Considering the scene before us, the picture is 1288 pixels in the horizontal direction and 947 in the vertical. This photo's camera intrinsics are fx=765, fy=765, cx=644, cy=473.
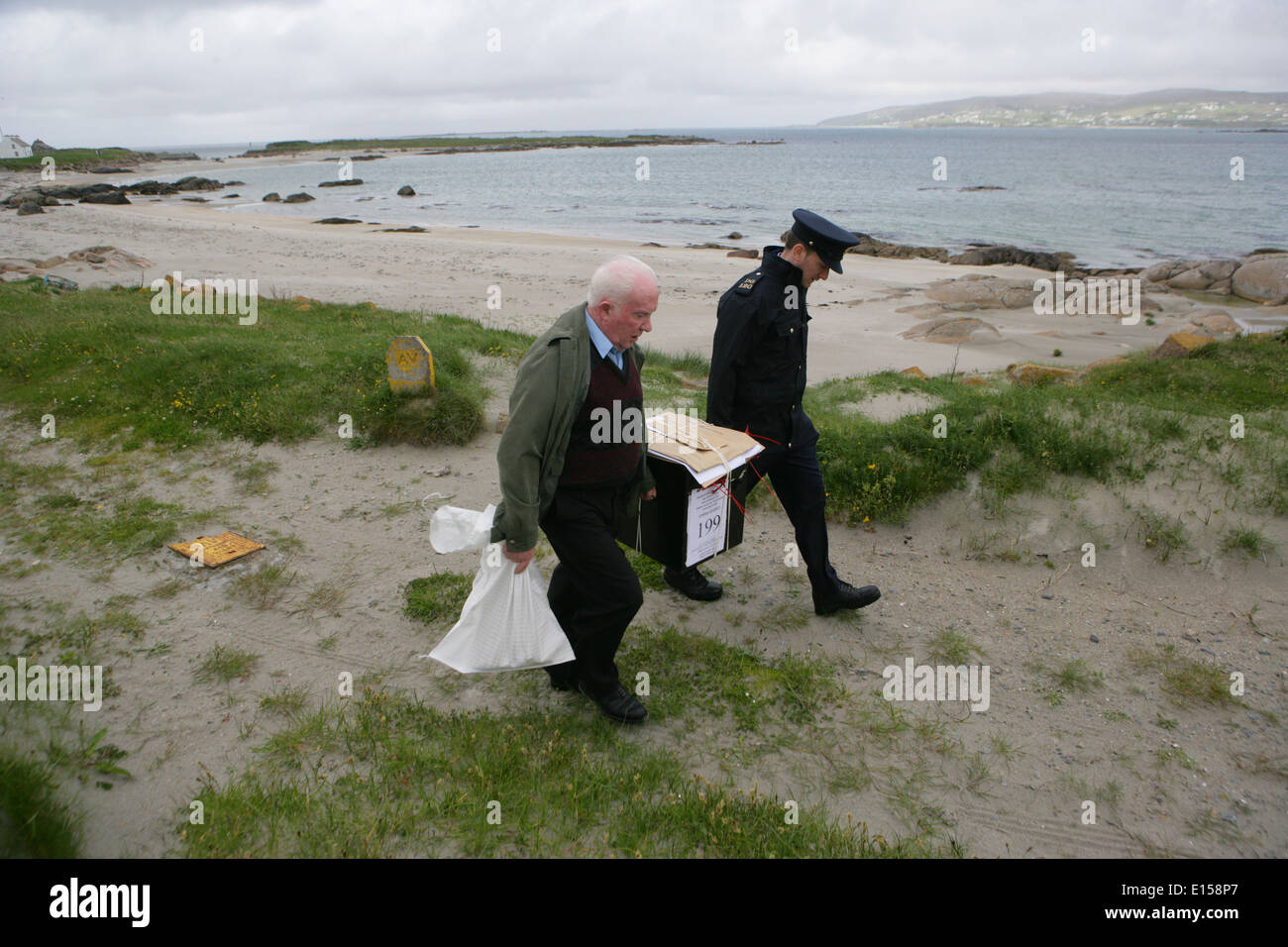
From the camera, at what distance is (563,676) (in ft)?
13.8

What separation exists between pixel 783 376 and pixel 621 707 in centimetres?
212

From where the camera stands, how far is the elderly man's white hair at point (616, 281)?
10.8ft

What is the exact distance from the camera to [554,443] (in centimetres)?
336

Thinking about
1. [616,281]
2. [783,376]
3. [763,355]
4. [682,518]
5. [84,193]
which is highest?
[84,193]

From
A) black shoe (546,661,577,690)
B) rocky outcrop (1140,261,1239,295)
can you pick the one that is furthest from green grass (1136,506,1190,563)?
rocky outcrop (1140,261,1239,295)

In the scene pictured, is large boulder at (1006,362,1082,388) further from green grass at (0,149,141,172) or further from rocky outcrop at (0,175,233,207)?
green grass at (0,149,141,172)

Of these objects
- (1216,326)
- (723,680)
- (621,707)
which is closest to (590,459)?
(621,707)

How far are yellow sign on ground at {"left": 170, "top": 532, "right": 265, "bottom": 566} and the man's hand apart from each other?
3079 millimetres

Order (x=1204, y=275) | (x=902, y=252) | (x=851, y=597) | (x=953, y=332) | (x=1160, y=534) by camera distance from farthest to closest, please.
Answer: (x=902, y=252), (x=1204, y=275), (x=953, y=332), (x=1160, y=534), (x=851, y=597)

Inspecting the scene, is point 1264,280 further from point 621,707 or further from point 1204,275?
point 621,707

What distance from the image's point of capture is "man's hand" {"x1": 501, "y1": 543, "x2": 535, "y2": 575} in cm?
347

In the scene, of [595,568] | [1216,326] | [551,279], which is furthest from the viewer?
[551,279]

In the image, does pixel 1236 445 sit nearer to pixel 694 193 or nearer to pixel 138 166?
pixel 694 193

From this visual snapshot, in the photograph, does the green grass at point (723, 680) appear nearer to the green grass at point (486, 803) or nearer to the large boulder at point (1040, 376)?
the green grass at point (486, 803)
